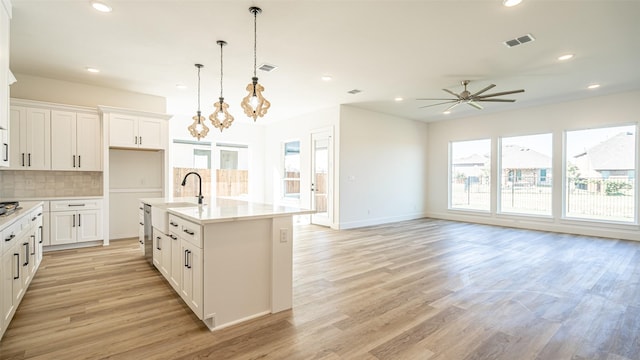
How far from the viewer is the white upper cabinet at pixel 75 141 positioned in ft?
16.1

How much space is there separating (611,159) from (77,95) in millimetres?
10324

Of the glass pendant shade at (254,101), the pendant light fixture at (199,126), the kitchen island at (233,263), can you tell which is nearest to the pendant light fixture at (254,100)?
the glass pendant shade at (254,101)

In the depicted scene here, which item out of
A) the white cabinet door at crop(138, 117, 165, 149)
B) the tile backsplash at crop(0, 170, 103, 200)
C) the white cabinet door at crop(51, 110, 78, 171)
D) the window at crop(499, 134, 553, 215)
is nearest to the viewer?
the tile backsplash at crop(0, 170, 103, 200)

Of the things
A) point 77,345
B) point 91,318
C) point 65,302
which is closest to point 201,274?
point 77,345

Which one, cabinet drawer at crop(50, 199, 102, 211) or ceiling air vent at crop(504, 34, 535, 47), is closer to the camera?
ceiling air vent at crop(504, 34, 535, 47)

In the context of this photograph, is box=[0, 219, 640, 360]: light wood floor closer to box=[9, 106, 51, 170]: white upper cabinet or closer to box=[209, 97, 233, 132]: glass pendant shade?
box=[9, 106, 51, 170]: white upper cabinet

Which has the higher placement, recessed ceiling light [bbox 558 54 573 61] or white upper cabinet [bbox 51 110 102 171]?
recessed ceiling light [bbox 558 54 573 61]

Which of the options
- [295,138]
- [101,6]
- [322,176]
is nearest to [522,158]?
[322,176]

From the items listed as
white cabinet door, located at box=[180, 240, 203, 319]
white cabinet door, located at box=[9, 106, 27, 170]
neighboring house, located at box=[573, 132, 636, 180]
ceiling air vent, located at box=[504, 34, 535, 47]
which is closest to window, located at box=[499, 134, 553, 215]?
neighboring house, located at box=[573, 132, 636, 180]

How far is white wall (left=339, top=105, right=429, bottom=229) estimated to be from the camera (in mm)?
7016

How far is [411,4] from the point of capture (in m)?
2.88

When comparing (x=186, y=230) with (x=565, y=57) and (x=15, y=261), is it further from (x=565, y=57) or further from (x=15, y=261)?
(x=565, y=57)

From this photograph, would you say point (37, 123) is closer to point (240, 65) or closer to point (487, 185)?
point (240, 65)

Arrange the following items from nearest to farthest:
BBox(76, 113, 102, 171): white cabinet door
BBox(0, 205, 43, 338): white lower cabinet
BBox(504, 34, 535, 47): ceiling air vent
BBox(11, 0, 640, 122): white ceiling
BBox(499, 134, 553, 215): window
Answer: BBox(0, 205, 43, 338): white lower cabinet, BBox(11, 0, 640, 122): white ceiling, BBox(504, 34, 535, 47): ceiling air vent, BBox(76, 113, 102, 171): white cabinet door, BBox(499, 134, 553, 215): window
